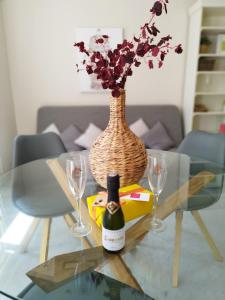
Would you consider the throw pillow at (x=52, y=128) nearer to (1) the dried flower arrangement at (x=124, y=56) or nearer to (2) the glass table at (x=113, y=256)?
(2) the glass table at (x=113, y=256)

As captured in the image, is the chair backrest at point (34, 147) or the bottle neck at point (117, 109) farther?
the chair backrest at point (34, 147)

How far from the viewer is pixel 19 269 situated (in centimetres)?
107

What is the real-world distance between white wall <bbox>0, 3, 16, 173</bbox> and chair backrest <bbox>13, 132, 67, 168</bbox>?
106 cm


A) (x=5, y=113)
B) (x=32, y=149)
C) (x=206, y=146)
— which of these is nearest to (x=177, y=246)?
(x=206, y=146)

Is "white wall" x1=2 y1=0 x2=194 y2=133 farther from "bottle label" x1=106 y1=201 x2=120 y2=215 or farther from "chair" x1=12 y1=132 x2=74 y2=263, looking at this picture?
"bottle label" x1=106 y1=201 x2=120 y2=215

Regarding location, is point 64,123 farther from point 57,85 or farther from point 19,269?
point 19,269

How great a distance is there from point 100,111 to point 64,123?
477mm

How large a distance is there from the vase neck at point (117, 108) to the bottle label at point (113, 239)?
0.57 metres

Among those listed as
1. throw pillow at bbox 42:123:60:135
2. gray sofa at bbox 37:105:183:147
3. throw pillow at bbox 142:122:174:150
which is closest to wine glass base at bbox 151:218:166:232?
throw pillow at bbox 142:122:174:150

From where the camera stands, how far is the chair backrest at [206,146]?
1877 mm

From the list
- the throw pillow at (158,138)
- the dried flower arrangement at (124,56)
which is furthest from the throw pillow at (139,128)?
the dried flower arrangement at (124,56)

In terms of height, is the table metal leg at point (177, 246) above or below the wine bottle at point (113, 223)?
below

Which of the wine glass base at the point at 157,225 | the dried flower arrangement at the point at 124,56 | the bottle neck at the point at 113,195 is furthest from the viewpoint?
the wine glass base at the point at 157,225

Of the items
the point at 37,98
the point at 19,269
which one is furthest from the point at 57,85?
the point at 19,269
